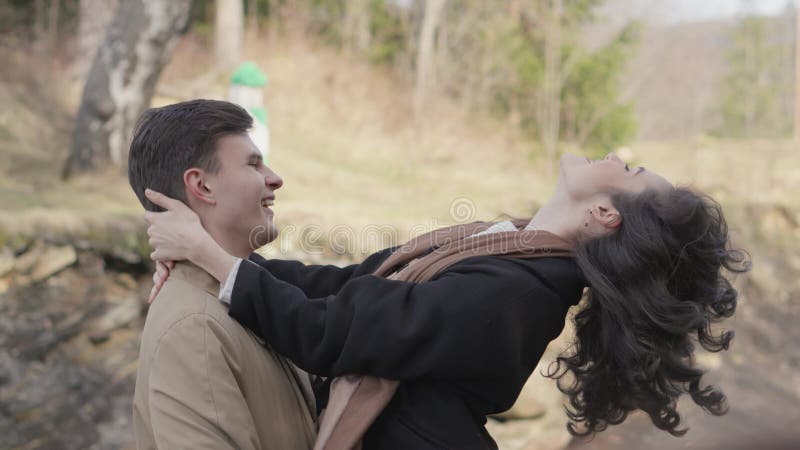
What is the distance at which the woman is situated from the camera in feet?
6.75

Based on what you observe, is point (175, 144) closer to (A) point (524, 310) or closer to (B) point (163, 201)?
(B) point (163, 201)

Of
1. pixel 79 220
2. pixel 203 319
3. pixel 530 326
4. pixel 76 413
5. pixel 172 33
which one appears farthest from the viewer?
pixel 172 33

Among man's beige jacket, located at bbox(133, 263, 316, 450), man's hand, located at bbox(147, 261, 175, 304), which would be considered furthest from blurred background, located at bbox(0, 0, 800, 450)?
man's hand, located at bbox(147, 261, 175, 304)

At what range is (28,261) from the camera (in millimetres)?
6117

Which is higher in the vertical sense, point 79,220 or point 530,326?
point 530,326

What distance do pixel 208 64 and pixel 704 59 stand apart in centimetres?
1908

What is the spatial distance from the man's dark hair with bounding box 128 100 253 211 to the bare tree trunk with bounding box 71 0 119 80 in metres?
11.6

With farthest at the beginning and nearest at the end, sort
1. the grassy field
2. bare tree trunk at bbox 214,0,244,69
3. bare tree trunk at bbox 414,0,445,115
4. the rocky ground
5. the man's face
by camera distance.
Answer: bare tree trunk at bbox 414,0,445,115
bare tree trunk at bbox 214,0,244,69
the grassy field
the rocky ground
the man's face

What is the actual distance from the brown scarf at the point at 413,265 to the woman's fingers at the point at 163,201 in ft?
1.99

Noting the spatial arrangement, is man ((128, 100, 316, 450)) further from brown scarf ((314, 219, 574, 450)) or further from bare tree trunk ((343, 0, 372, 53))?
bare tree trunk ((343, 0, 372, 53))

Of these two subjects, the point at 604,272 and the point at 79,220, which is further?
the point at 79,220

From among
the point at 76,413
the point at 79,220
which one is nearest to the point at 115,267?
the point at 79,220

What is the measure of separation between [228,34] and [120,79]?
8.12 m

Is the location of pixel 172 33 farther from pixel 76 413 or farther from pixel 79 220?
pixel 76 413
